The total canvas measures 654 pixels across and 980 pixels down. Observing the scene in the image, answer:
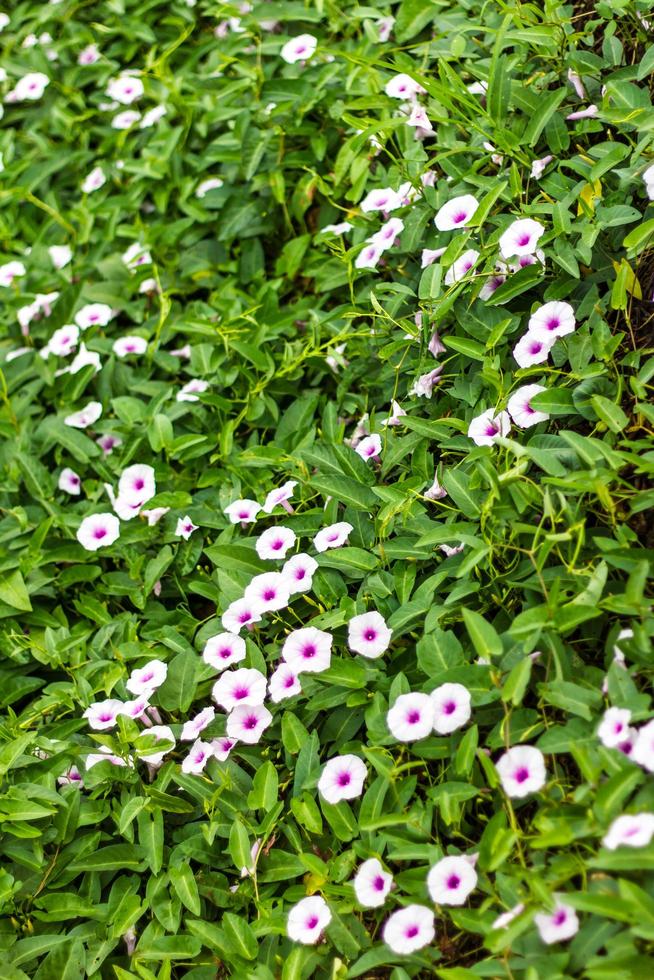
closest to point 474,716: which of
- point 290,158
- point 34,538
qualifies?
point 34,538

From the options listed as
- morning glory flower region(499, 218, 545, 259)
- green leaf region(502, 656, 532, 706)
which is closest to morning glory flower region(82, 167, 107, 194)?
morning glory flower region(499, 218, 545, 259)

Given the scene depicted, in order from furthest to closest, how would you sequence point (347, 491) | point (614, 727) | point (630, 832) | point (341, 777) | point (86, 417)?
point (86, 417)
point (347, 491)
point (341, 777)
point (614, 727)
point (630, 832)

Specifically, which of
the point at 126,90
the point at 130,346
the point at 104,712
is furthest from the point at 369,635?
the point at 126,90

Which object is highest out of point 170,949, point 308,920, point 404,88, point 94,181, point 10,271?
point 404,88

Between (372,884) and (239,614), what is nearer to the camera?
(372,884)

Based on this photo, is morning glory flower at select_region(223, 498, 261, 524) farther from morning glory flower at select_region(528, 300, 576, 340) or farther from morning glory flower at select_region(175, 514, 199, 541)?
morning glory flower at select_region(528, 300, 576, 340)

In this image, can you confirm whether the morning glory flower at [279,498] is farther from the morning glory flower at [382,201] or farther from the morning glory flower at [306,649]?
the morning glory flower at [382,201]

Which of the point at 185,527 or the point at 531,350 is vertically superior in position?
the point at 531,350

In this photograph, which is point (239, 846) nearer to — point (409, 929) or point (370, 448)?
point (409, 929)

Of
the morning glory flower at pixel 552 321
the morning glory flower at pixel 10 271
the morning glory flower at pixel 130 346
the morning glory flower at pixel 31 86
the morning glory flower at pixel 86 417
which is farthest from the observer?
the morning glory flower at pixel 31 86

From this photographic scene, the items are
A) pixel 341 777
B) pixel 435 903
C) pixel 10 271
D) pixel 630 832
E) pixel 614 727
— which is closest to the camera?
pixel 630 832

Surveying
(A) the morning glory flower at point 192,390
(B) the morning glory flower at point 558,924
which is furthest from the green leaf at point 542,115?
(B) the morning glory flower at point 558,924
